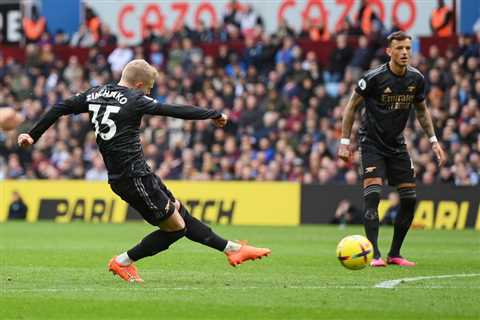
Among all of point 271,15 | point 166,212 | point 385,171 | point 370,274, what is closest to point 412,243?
point 385,171

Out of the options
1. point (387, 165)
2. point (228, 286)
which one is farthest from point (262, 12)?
point (228, 286)

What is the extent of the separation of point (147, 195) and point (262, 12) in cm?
2037

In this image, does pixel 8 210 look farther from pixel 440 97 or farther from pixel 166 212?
pixel 166 212

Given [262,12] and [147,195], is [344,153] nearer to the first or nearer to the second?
[147,195]

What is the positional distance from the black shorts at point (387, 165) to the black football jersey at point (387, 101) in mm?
78

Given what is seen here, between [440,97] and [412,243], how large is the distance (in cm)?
783

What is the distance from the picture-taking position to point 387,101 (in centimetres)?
1311


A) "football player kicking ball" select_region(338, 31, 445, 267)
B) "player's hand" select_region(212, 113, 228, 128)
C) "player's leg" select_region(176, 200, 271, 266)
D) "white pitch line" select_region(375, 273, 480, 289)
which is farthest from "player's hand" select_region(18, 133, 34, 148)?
"football player kicking ball" select_region(338, 31, 445, 267)

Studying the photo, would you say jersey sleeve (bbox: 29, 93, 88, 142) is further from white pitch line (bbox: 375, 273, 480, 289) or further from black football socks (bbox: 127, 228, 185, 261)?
white pitch line (bbox: 375, 273, 480, 289)

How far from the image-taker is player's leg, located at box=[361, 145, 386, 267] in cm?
1280

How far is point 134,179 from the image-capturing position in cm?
1069

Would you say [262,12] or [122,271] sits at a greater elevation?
[262,12]

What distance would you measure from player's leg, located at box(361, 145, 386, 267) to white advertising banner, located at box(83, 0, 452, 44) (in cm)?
1641

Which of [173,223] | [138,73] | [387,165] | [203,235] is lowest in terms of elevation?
[203,235]
